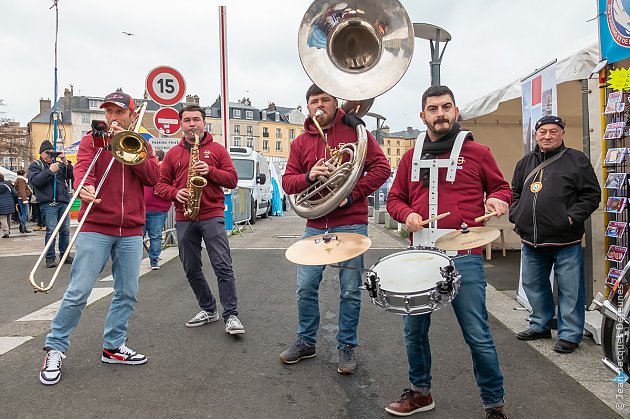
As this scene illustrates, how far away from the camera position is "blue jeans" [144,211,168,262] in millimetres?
7461

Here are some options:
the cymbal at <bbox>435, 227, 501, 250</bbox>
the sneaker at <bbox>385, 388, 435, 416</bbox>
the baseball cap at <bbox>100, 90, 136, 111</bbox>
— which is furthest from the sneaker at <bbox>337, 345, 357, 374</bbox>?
the baseball cap at <bbox>100, 90, 136, 111</bbox>

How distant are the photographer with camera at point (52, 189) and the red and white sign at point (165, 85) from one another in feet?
5.66

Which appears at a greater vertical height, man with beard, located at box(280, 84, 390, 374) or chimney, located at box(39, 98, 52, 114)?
chimney, located at box(39, 98, 52, 114)

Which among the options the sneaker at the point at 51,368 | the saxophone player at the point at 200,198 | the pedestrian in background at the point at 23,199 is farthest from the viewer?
the pedestrian in background at the point at 23,199

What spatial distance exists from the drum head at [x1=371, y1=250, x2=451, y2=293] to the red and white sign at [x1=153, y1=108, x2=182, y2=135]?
6381mm

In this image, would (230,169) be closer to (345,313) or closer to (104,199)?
(104,199)

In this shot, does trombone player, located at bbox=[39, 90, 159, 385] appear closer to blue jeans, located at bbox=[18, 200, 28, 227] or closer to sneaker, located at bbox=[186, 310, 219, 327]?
sneaker, located at bbox=[186, 310, 219, 327]

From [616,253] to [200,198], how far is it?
3508 millimetres

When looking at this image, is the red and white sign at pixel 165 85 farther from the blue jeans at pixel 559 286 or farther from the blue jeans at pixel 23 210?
the blue jeans at pixel 23 210

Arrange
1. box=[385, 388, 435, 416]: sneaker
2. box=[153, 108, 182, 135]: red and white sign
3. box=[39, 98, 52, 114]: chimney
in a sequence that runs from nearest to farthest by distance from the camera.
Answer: box=[385, 388, 435, 416]: sneaker, box=[153, 108, 182, 135]: red and white sign, box=[39, 98, 52, 114]: chimney

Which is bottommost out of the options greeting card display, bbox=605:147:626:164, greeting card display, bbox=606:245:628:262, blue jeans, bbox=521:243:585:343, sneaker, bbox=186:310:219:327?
sneaker, bbox=186:310:219:327

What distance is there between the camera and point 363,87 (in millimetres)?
3283

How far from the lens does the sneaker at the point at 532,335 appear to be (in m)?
4.34

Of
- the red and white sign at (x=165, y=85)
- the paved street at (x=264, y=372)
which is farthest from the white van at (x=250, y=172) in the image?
the paved street at (x=264, y=372)
